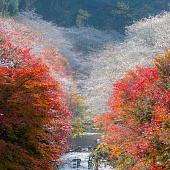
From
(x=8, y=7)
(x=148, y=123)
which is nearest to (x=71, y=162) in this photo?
(x=148, y=123)

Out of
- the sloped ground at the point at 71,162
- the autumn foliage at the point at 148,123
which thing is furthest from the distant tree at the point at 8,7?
the autumn foliage at the point at 148,123

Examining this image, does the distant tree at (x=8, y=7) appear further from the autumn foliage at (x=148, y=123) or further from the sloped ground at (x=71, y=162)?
the autumn foliage at (x=148, y=123)

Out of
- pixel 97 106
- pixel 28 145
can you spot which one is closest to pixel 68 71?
pixel 97 106

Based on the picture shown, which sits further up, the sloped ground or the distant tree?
the distant tree

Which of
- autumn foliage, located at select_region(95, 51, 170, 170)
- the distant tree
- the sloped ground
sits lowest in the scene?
the sloped ground

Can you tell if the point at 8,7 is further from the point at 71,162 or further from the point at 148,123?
the point at 148,123

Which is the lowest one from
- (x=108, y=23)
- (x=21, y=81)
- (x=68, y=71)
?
(x=21, y=81)

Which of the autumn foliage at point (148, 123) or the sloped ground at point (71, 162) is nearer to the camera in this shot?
the autumn foliage at point (148, 123)

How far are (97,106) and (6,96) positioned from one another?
9880 millimetres

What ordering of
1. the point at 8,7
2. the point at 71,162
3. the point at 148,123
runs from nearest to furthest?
the point at 148,123, the point at 71,162, the point at 8,7

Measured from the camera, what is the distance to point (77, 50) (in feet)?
84.6

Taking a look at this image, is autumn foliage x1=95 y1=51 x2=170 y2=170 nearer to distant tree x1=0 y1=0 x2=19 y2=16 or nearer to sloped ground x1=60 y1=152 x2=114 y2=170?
sloped ground x1=60 y1=152 x2=114 y2=170

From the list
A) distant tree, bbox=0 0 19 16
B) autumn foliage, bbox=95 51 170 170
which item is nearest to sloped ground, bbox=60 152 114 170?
autumn foliage, bbox=95 51 170 170

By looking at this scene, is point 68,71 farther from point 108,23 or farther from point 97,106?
point 108,23
